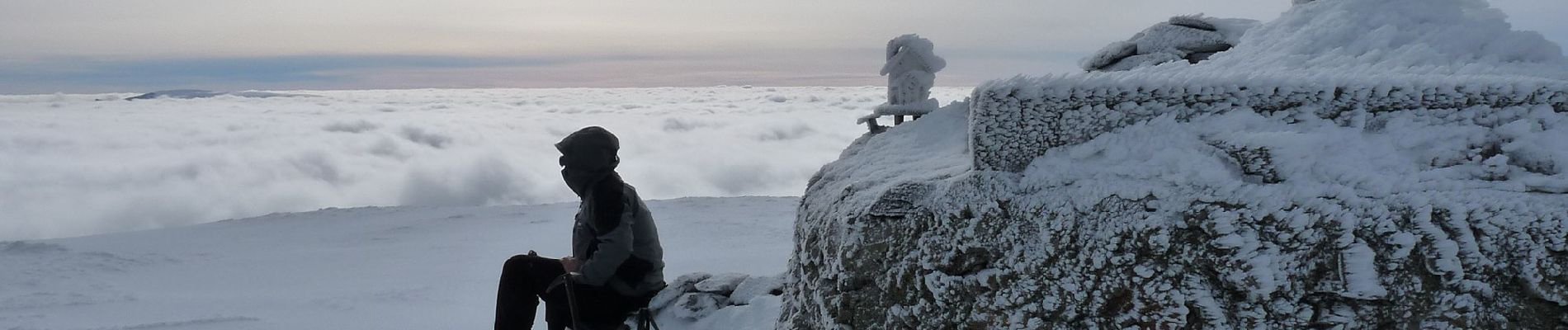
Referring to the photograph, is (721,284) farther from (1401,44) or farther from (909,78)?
(1401,44)

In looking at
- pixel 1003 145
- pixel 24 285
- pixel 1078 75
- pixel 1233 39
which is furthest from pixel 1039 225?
pixel 24 285

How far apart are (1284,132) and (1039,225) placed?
32.5 inches

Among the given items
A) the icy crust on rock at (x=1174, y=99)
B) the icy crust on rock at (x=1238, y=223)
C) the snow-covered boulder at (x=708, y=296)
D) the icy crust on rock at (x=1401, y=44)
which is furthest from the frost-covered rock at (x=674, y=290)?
the icy crust on rock at (x=1401, y=44)

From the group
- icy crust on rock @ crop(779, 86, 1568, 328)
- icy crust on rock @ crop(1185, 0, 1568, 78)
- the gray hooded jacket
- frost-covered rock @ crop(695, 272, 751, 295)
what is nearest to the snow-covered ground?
frost-covered rock @ crop(695, 272, 751, 295)

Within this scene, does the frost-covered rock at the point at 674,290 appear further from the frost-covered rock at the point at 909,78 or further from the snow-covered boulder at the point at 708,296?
the frost-covered rock at the point at 909,78

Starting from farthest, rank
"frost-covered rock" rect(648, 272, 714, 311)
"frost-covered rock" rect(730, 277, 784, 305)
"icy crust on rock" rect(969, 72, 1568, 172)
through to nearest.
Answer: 1. "frost-covered rock" rect(730, 277, 784, 305)
2. "frost-covered rock" rect(648, 272, 714, 311)
3. "icy crust on rock" rect(969, 72, 1568, 172)

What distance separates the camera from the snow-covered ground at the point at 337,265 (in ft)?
38.0

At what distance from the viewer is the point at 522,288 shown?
15.0 ft

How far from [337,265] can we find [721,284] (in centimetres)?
1435

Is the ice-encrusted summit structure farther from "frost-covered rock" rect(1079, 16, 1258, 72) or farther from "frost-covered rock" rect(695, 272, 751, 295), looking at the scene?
"frost-covered rock" rect(1079, 16, 1258, 72)

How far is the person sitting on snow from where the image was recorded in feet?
14.4

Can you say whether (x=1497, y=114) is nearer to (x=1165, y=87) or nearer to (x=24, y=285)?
(x=1165, y=87)

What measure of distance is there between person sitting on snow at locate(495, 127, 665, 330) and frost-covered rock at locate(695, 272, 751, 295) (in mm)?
835

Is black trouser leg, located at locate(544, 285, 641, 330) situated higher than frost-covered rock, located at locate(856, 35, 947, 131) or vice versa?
frost-covered rock, located at locate(856, 35, 947, 131)
